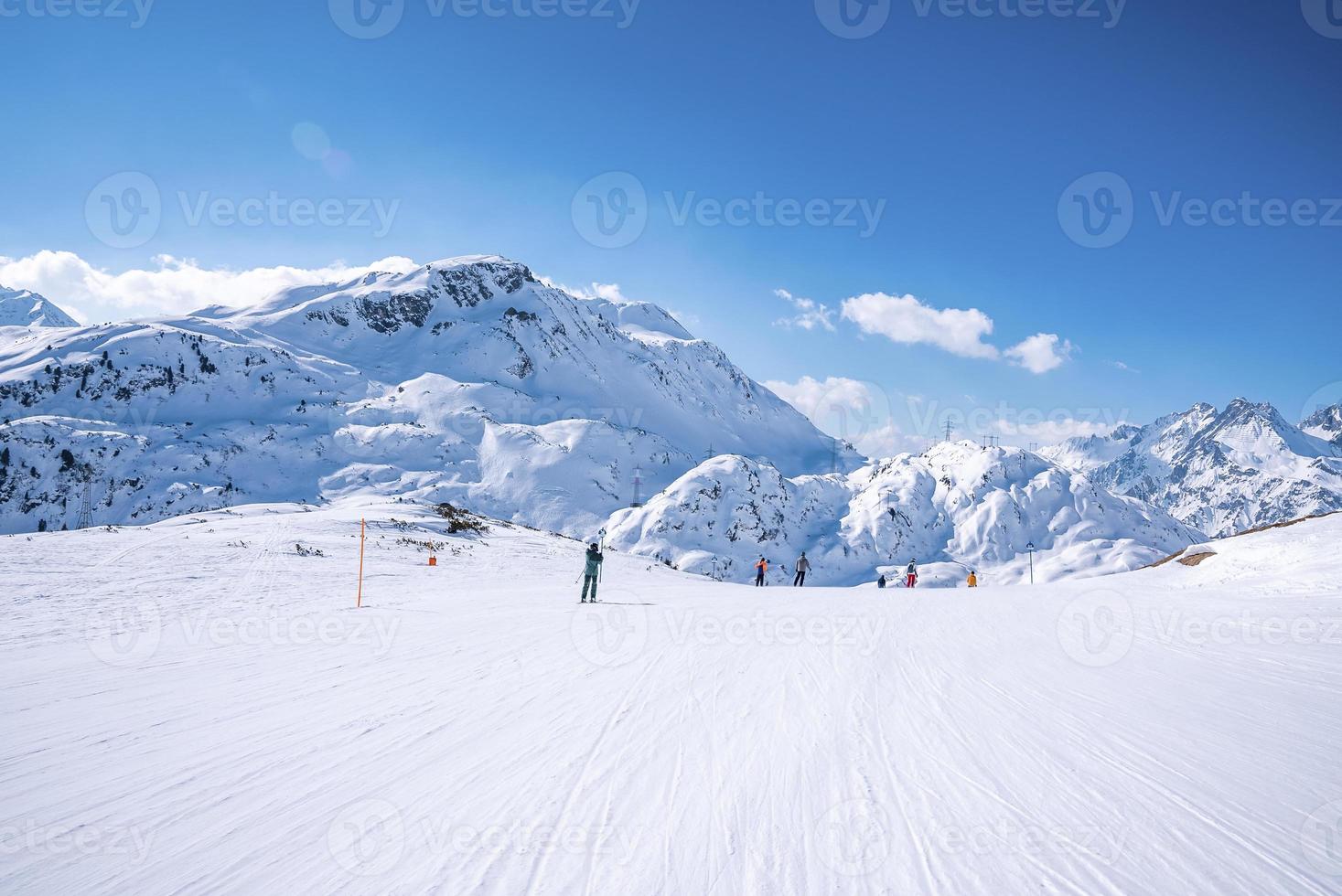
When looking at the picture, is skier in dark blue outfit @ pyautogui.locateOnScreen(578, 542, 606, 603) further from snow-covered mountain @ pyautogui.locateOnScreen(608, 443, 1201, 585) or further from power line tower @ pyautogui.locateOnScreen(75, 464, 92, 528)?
power line tower @ pyautogui.locateOnScreen(75, 464, 92, 528)

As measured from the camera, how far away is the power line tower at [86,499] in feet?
236

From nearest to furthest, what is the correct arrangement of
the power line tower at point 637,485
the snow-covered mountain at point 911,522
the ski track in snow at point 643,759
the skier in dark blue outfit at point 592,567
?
the ski track in snow at point 643,759
the skier in dark blue outfit at point 592,567
the snow-covered mountain at point 911,522
the power line tower at point 637,485

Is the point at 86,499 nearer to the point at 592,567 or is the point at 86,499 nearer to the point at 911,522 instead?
the point at 592,567

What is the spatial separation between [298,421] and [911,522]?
14553 centimetres

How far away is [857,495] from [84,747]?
570 ft

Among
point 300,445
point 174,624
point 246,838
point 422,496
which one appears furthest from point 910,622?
point 300,445

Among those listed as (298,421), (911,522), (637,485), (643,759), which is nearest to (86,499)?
(298,421)

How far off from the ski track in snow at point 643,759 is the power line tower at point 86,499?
87.3m

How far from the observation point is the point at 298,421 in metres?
102

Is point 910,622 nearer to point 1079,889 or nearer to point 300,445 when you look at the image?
point 1079,889

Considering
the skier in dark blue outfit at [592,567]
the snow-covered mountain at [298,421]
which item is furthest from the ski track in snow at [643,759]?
the snow-covered mountain at [298,421]

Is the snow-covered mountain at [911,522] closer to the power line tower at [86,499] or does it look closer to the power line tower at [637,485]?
the power line tower at [637,485]

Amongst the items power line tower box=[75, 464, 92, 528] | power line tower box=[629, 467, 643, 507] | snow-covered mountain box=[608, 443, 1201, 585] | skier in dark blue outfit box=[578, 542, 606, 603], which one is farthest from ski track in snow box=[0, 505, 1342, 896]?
power line tower box=[629, 467, 643, 507]

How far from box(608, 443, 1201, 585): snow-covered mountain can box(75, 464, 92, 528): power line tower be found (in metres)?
69.4
